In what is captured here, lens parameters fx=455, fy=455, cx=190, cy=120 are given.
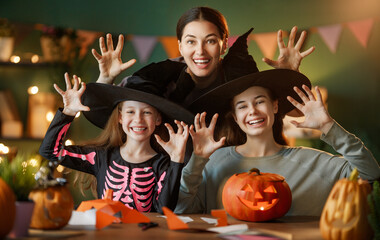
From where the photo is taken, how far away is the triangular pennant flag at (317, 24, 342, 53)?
4.19 metres

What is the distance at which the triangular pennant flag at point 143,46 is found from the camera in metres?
4.39

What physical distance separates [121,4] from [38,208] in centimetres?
354

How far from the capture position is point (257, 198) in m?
1.51

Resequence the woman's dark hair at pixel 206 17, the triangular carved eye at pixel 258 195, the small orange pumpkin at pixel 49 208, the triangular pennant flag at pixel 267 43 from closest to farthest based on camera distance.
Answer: the small orange pumpkin at pixel 49 208 → the triangular carved eye at pixel 258 195 → the woman's dark hair at pixel 206 17 → the triangular pennant flag at pixel 267 43

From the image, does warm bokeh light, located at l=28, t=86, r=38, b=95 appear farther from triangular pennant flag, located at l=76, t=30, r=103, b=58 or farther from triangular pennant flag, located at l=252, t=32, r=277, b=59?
triangular pennant flag, located at l=252, t=32, r=277, b=59

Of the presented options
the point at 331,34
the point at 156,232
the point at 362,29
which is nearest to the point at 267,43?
the point at 331,34

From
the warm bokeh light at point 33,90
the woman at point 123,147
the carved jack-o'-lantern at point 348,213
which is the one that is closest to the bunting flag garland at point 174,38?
the warm bokeh light at point 33,90

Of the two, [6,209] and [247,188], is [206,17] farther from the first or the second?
[6,209]

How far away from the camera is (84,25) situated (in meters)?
4.38

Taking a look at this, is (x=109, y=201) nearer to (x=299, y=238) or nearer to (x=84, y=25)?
(x=299, y=238)

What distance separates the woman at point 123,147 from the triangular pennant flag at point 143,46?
2.35 meters

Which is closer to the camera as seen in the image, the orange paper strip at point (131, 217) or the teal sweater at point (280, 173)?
the orange paper strip at point (131, 217)

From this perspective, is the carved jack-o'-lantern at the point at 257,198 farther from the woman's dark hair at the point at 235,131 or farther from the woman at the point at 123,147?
the woman's dark hair at the point at 235,131

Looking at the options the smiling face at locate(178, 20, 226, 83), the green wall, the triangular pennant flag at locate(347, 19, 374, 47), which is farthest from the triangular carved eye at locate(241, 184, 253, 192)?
the triangular pennant flag at locate(347, 19, 374, 47)
